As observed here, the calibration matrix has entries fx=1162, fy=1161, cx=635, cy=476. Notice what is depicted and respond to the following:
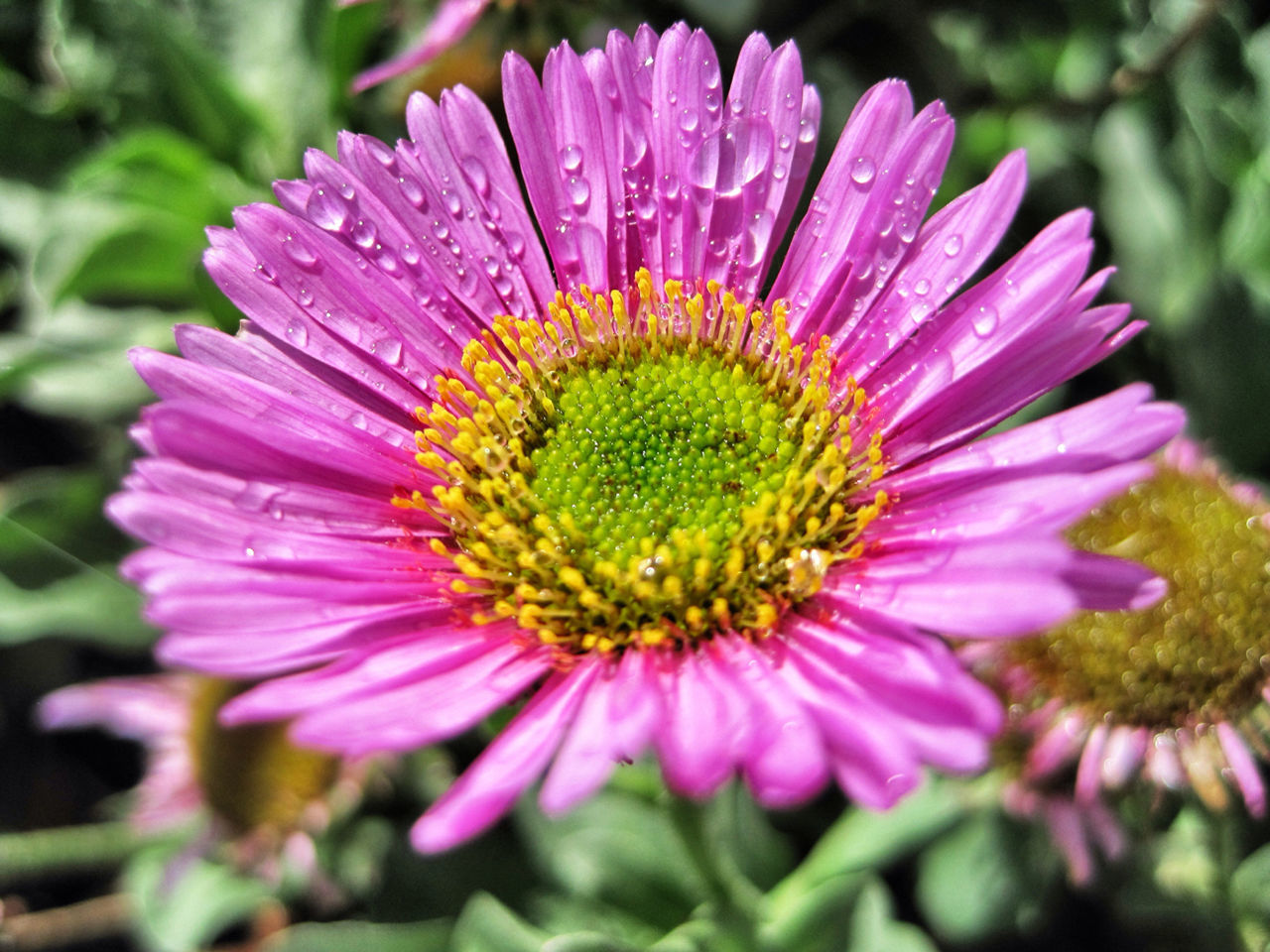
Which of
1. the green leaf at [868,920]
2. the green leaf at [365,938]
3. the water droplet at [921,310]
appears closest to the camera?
the water droplet at [921,310]

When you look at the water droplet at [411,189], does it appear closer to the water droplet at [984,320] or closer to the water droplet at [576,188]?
the water droplet at [576,188]

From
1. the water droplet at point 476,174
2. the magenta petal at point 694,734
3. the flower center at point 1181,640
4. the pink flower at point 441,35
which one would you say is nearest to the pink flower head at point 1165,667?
the flower center at point 1181,640

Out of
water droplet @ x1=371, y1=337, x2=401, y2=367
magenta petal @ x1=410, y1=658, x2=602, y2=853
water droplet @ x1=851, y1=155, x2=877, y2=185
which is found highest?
water droplet @ x1=371, y1=337, x2=401, y2=367

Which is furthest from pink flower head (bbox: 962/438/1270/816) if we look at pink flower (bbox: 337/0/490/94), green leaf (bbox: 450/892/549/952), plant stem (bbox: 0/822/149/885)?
plant stem (bbox: 0/822/149/885)

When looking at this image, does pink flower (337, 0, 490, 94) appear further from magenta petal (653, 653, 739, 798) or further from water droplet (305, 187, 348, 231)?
magenta petal (653, 653, 739, 798)

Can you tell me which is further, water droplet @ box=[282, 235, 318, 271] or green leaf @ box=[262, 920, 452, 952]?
green leaf @ box=[262, 920, 452, 952]
